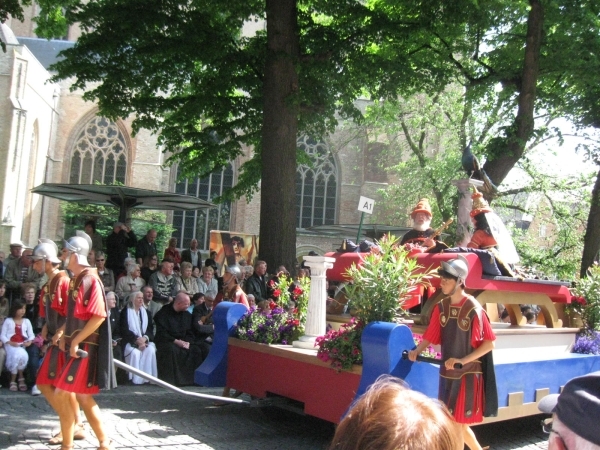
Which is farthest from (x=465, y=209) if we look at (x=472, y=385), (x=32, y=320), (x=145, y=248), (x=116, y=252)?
(x=145, y=248)

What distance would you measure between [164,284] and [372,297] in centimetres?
689

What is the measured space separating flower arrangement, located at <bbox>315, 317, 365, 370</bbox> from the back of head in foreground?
5.76 m

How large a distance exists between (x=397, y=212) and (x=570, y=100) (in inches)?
582

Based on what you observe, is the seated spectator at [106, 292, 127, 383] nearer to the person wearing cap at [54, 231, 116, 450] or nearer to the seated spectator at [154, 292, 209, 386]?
the seated spectator at [154, 292, 209, 386]

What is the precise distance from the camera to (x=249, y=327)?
9266mm

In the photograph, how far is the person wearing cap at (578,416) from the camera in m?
1.47

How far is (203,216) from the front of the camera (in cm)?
3731

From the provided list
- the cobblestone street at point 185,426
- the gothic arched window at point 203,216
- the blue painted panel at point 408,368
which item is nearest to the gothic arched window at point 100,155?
the gothic arched window at point 203,216

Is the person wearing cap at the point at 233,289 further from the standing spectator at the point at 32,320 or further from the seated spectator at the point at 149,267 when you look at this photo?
the seated spectator at the point at 149,267

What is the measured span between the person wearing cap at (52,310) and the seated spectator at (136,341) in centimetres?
375

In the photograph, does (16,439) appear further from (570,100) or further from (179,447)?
(570,100)

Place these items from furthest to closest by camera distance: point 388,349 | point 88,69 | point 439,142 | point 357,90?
1. point 439,142
2. point 357,90
3. point 88,69
4. point 388,349

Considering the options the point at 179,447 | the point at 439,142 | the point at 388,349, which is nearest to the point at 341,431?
the point at 388,349

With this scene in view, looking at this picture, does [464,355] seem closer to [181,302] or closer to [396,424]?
[396,424]
